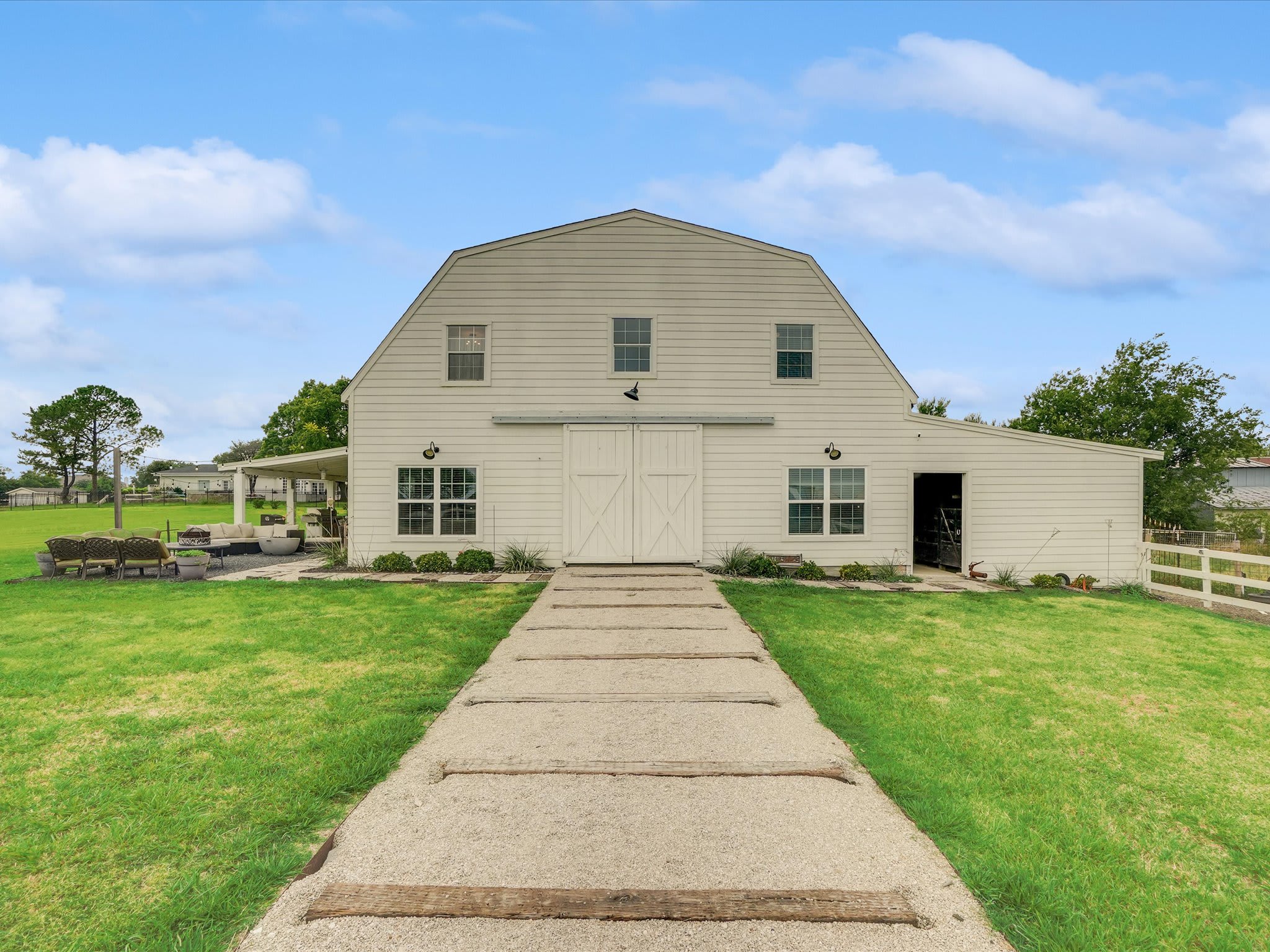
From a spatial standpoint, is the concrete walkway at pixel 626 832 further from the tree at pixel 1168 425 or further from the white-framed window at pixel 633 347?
the tree at pixel 1168 425

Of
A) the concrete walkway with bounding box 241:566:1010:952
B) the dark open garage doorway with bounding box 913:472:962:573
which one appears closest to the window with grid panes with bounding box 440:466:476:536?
the concrete walkway with bounding box 241:566:1010:952

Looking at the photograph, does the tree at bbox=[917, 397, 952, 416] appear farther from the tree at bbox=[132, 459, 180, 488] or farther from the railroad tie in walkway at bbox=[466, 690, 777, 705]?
the tree at bbox=[132, 459, 180, 488]

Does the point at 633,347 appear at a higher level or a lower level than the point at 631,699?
higher

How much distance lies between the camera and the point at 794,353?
12914 mm

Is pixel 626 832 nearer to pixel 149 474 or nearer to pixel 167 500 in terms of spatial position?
pixel 167 500

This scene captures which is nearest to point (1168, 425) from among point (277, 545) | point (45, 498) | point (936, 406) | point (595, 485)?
point (936, 406)

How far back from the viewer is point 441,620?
8180mm

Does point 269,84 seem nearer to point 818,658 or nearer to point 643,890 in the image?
point 818,658

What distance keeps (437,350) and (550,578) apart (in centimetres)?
546

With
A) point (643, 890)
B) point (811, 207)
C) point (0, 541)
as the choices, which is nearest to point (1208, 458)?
point (811, 207)

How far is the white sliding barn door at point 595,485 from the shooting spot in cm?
1268

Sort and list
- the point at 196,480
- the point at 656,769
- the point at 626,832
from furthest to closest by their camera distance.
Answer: the point at 196,480, the point at 656,769, the point at 626,832

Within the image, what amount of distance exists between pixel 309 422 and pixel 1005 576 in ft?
162

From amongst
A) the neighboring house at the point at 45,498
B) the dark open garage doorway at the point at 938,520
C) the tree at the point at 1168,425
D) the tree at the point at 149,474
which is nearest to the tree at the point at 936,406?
the tree at the point at 1168,425
